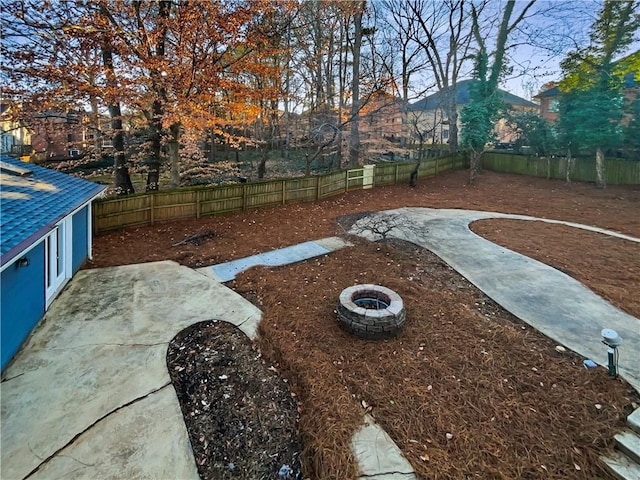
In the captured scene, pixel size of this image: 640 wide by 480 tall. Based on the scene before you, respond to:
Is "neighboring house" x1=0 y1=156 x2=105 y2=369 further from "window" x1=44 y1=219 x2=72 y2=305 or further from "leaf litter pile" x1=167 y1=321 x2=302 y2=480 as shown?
"leaf litter pile" x1=167 y1=321 x2=302 y2=480

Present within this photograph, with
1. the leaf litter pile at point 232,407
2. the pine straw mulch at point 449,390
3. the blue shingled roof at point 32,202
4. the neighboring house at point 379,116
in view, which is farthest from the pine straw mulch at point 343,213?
the neighboring house at point 379,116

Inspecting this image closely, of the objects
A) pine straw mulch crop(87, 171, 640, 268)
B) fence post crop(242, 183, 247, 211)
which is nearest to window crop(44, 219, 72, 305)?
pine straw mulch crop(87, 171, 640, 268)

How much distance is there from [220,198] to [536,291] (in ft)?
29.9

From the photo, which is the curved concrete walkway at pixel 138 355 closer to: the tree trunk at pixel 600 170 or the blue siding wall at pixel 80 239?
the blue siding wall at pixel 80 239

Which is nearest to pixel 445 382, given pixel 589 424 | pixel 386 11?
pixel 589 424

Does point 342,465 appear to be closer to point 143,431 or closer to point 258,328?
point 143,431

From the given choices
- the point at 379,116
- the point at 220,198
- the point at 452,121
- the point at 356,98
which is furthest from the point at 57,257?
the point at 452,121

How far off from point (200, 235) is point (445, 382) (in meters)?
7.19

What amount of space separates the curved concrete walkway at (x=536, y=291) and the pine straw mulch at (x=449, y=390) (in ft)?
1.22

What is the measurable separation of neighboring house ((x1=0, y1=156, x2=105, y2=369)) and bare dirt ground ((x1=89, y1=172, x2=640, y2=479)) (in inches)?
46.8

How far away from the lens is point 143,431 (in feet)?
11.3

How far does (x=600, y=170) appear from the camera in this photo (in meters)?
16.7

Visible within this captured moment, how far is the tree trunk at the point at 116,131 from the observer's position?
33.8 feet

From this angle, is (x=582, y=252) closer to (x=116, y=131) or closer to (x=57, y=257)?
(x=57, y=257)
